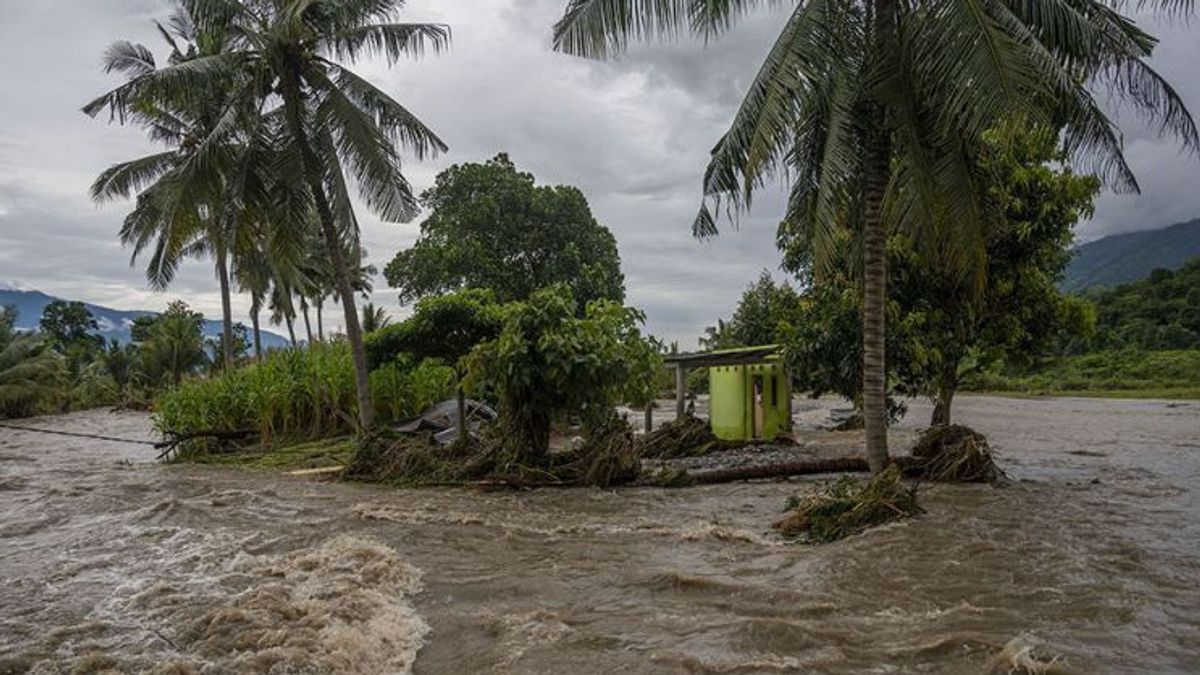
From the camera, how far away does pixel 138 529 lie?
9094 mm

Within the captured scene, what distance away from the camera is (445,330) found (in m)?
14.7

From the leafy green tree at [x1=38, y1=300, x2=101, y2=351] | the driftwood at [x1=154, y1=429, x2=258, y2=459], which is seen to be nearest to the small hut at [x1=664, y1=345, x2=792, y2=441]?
the driftwood at [x1=154, y1=429, x2=258, y2=459]

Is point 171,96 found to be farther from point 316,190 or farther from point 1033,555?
point 1033,555

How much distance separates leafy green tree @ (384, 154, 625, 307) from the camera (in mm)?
31844

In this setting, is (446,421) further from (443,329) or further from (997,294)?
(997,294)

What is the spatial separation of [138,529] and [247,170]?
6765 millimetres

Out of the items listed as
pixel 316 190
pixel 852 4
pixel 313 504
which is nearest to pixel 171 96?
pixel 316 190

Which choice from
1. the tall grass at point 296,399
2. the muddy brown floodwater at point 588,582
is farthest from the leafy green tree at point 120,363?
the muddy brown floodwater at point 588,582

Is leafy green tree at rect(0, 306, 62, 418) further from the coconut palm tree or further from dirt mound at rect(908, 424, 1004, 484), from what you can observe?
dirt mound at rect(908, 424, 1004, 484)

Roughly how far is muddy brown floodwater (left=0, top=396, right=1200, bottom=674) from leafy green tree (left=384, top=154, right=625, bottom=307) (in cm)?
2077

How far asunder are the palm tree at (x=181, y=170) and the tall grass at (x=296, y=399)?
2861 millimetres

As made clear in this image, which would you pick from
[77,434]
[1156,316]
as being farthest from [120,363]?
[1156,316]

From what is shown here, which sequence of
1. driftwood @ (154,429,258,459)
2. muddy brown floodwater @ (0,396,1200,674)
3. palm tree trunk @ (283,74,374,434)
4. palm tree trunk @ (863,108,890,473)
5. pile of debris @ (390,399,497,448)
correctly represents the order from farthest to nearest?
driftwood @ (154,429,258,459) → pile of debris @ (390,399,497,448) → palm tree trunk @ (283,74,374,434) → palm tree trunk @ (863,108,890,473) → muddy brown floodwater @ (0,396,1200,674)

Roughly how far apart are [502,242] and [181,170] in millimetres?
19399
